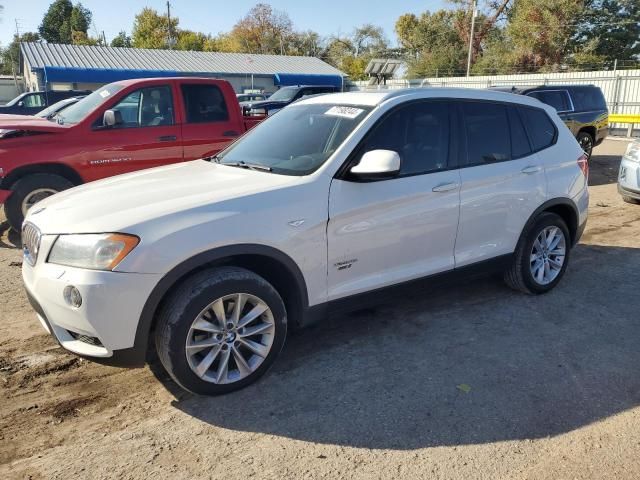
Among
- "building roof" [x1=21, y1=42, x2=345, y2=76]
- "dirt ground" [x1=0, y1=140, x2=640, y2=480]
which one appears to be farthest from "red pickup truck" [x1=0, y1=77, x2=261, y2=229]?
"building roof" [x1=21, y1=42, x2=345, y2=76]

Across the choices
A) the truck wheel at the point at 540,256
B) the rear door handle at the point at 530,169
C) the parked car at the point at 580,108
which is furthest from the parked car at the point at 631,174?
the rear door handle at the point at 530,169

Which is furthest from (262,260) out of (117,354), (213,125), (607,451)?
(213,125)

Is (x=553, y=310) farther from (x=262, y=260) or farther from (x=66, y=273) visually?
(x=66, y=273)

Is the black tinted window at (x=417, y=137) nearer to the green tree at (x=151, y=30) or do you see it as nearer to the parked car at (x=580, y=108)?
the parked car at (x=580, y=108)

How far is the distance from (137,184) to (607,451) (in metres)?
3.22

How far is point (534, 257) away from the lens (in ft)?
15.7

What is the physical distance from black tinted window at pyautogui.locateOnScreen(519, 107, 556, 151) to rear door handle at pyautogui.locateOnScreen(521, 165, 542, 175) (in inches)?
7.4

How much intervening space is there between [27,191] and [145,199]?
401 cm

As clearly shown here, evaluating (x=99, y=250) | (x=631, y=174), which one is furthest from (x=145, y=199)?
(x=631, y=174)

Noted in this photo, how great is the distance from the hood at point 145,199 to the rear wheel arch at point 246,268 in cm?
24

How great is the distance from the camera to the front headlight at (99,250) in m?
2.79

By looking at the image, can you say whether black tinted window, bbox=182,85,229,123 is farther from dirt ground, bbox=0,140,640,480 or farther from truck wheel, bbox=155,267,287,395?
truck wheel, bbox=155,267,287,395

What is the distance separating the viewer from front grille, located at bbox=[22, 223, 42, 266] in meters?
3.12

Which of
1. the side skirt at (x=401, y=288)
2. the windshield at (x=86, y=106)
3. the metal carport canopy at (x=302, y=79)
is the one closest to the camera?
the side skirt at (x=401, y=288)
